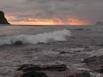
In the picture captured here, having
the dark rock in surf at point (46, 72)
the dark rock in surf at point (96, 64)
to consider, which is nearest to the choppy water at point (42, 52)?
the dark rock in surf at point (96, 64)

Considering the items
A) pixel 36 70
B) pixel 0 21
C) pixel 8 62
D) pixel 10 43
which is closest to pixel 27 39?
pixel 10 43

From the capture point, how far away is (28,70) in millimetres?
12023

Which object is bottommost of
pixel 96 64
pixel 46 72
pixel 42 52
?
pixel 42 52

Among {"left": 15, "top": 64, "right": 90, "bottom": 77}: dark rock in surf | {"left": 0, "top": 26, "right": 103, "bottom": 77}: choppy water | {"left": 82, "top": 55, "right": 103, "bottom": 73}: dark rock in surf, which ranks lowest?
{"left": 0, "top": 26, "right": 103, "bottom": 77}: choppy water

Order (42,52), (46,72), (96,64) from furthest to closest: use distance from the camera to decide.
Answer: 1. (42,52)
2. (96,64)
3. (46,72)

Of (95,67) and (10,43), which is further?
(10,43)

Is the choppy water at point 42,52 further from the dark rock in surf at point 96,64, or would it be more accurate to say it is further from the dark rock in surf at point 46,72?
the dark rock in surf at point 46,72

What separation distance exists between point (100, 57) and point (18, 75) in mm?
6063

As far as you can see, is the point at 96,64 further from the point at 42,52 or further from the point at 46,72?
the point at 42,52

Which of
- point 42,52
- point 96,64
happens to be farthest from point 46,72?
point 42,52

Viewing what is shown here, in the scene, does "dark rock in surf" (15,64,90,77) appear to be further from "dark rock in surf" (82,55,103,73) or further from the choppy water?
"dark rock in surf" (82,55,103,73)

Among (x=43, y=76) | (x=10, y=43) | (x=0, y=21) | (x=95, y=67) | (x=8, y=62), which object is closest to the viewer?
(x=43, y=76)

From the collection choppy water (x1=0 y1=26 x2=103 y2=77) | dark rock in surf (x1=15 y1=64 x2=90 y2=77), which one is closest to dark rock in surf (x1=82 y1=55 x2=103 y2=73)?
choppy water (x1=0 y1=26 x2=103 y2=77)

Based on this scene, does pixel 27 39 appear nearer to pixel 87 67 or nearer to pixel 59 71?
pixel 87 67
